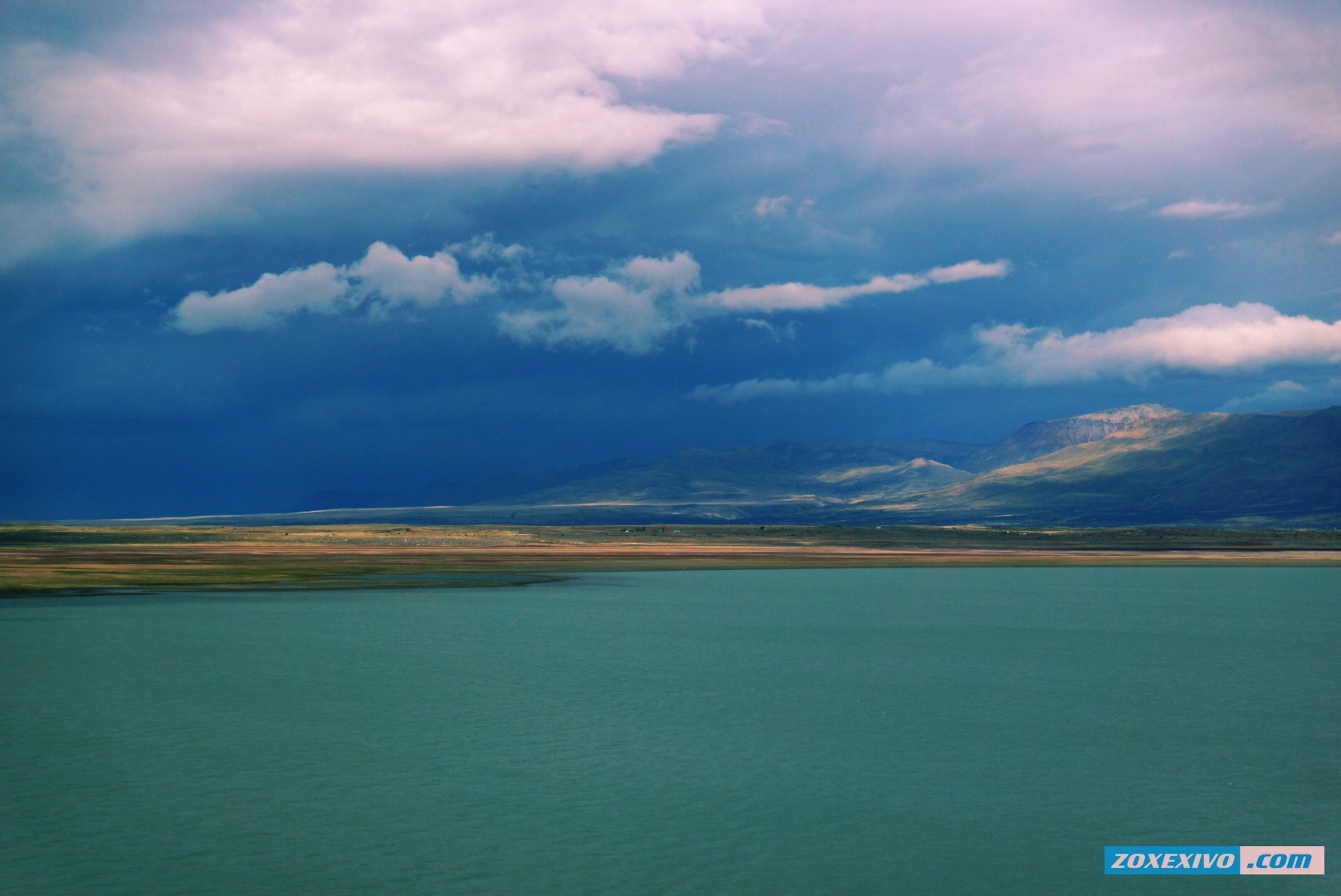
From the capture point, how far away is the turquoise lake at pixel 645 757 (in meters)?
20.5

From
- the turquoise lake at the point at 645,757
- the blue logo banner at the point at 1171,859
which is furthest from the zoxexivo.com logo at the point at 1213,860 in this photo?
the turquoise lake at the point at 645,757

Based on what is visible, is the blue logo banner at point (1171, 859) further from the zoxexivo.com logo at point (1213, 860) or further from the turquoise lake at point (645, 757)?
the turquoise lake at point (645, 757)

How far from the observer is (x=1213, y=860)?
20.9m

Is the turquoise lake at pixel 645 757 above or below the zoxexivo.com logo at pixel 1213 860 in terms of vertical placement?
above

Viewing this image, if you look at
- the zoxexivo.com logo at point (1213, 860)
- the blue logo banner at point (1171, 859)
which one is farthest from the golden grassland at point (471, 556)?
the zoxexivo.com logo at point (1213, 860)

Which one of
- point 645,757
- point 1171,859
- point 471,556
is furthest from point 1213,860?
point 471,556

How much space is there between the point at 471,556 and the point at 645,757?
111013mm

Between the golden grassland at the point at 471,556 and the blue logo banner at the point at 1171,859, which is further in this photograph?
the golden grassland at the point at 471,556

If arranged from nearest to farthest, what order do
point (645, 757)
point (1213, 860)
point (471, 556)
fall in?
point (1213, 860)
point (645, 757)
point (471, 556)

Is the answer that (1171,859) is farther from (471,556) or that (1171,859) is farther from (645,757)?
(471,556)

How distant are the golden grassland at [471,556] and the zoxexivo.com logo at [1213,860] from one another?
7101 cm

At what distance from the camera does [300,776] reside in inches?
1053

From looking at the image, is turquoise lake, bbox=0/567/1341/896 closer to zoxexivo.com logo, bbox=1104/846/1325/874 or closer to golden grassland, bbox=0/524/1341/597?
zoxexivo.com logo, bbox=1104/846/1325/874

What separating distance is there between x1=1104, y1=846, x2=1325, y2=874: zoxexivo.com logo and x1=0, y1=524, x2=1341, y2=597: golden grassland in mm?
71007
